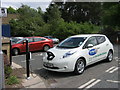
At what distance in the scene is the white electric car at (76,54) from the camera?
5.24 meters

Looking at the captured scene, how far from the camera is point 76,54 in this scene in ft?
17.8

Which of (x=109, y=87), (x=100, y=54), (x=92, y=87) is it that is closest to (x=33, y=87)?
(x=92, y=87)

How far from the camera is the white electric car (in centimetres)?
524

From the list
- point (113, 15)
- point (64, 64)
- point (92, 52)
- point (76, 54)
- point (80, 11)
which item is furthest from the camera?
point (80, 11)

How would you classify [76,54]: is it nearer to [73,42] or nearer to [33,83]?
[73,42]

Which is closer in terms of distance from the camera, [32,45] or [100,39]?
[100,39]

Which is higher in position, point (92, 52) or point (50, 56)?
point (92, 52)

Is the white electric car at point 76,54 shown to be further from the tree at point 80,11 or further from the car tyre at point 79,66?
the tree at point 80,11

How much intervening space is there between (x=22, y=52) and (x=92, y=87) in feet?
26.6

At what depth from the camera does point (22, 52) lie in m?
11.3

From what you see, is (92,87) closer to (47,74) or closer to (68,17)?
(47,74)

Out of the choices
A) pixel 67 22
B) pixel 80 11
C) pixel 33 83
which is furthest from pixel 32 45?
pixel 80 11

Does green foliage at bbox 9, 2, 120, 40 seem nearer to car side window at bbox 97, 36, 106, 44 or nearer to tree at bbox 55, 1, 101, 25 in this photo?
tree at bbox 55, 1, 101, 25

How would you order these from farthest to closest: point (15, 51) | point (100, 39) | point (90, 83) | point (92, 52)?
point (15, 51) < point (100, 39) < point (92, 52) < point (90, 83)
